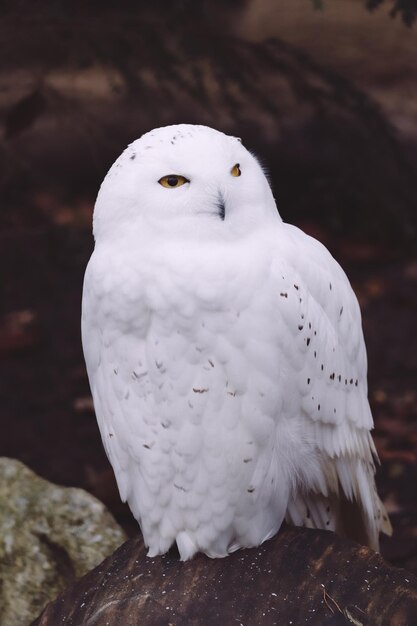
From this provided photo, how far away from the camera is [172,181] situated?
2195 mm

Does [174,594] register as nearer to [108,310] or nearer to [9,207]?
[108,310]

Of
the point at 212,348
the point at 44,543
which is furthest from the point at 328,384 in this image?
the point at 44,543

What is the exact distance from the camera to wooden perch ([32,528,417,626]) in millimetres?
2256

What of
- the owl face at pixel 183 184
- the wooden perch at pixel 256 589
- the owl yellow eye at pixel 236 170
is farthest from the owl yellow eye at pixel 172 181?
the wooden perch at pixel 256 589

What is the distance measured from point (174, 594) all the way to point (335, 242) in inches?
124

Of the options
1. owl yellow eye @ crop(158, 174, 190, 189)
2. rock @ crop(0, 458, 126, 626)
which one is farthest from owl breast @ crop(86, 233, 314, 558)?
rock @ crop(0, 458, 126, 626)

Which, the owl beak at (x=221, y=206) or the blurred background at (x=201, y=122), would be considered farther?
the blurred background at (x=201, y=122)

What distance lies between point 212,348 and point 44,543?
3.70 ft

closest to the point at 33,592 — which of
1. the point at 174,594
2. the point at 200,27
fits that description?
the point at 174,594

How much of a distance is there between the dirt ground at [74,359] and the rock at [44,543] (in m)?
0.74

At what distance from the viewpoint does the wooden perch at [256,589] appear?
2.26 m

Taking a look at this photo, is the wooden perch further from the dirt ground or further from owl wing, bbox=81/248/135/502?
the dirt ground

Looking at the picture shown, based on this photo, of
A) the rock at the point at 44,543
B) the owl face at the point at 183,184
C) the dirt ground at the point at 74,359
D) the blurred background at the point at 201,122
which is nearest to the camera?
the owl face at the point at 183,184

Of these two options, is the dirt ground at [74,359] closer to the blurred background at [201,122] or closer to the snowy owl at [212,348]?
the blurred background at [201,122]
